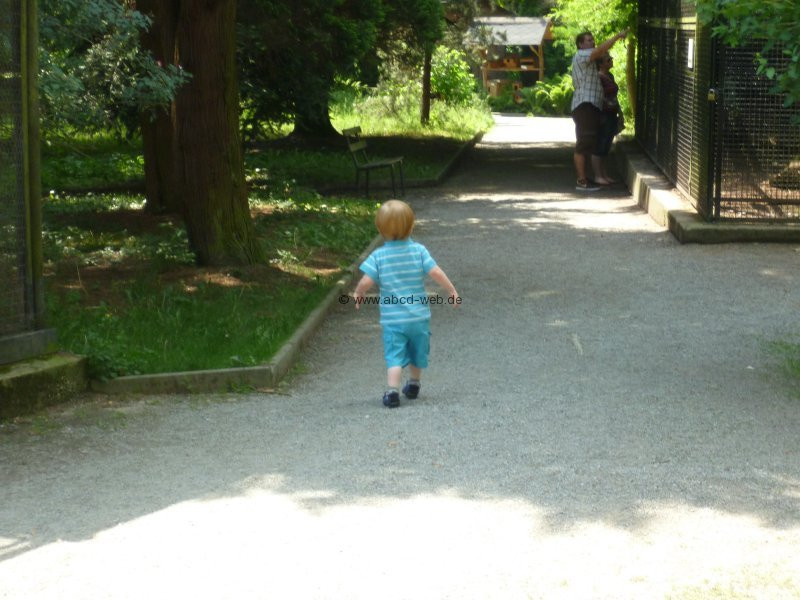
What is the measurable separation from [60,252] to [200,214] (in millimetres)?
2166

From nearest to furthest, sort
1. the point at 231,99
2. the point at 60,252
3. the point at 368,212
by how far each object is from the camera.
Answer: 1. the point at 231,99
2. the point at 60,252
3. the point at 368,212

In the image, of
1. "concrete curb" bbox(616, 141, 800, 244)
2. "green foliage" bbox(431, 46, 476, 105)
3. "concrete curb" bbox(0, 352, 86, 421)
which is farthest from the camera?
"green foliage" bbox(431, 46, 476, 105)

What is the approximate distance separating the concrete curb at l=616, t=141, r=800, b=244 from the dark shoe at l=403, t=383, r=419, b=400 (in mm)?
6971

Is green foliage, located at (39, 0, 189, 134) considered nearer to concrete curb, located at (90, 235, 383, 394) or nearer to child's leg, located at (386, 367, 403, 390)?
concrete curb, located at (90, 235, 383, 394)

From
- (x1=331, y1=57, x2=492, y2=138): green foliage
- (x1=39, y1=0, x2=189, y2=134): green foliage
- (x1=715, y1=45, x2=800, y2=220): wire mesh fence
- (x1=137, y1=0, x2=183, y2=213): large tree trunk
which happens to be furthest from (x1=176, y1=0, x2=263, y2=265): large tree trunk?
(x1=331, y1=57, x2=492, y2=138): green foliage

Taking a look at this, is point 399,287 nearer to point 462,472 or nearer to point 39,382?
point 462,472

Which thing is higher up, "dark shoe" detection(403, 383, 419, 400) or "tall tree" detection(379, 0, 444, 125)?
"tall tree" detection(379, 0, 444, 125)

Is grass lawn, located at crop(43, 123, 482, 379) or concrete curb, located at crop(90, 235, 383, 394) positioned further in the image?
grass lawn, located at crop(43, 123, 482, 379)

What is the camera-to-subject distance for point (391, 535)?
17.8ft

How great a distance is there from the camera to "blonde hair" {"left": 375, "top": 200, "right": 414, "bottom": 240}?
315 inches

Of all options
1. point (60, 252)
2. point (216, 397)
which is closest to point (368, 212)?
point (60, 252)

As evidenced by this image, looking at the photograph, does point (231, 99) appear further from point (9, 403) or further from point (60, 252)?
point (9, 403)

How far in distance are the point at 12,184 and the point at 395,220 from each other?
228cm

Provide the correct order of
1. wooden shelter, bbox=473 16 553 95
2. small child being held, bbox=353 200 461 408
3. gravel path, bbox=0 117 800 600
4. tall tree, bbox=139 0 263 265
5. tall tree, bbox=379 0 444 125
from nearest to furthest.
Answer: gravel path, bbox=0 117 800 600 → small child being held, bbox=353 200 461 408 → tall tree, bbox=139 0 263 265 → tall tree, bbox=379 0 444 125 → wooden shelter, bbox=473 16 553 95
